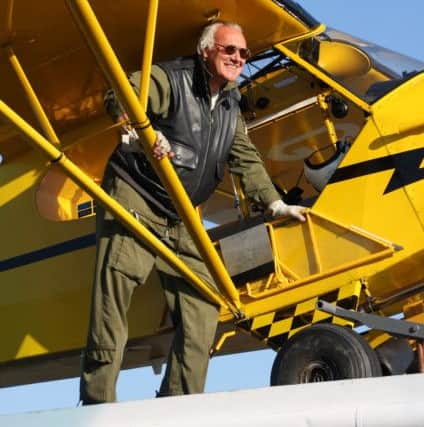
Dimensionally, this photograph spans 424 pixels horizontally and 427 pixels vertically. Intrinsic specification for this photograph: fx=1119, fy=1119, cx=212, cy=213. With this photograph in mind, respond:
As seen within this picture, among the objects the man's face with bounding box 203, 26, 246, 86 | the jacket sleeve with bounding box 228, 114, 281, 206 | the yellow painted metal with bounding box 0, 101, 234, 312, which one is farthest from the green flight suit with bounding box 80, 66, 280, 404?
the jacket sleeve with bounding box 228, 114, 281, 206

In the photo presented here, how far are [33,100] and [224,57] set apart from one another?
1.06m

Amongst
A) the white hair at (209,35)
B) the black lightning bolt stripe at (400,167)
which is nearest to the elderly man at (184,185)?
the white hair at (209,35)

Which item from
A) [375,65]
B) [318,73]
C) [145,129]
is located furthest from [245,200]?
[145,129]

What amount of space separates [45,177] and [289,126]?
157 centimetres

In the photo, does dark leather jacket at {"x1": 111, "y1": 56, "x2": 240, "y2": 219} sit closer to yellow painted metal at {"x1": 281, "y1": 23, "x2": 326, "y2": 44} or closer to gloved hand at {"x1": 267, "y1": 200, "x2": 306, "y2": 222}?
gloved hand at {"x1": 267, "y1": 200, "x2": 306, "y2": 222}

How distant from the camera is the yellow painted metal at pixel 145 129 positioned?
4.73 m

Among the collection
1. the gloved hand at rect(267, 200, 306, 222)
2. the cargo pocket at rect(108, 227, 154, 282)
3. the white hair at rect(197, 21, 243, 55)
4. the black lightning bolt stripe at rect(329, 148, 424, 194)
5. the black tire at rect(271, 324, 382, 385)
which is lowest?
the black tire at rect(271, 324, 382, 385)

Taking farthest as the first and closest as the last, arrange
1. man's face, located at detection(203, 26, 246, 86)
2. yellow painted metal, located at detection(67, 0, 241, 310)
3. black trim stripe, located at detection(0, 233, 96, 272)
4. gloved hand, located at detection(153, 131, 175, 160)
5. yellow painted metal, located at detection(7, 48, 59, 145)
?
black trim stripe, located at detection(0, 233, 96, 272), yellow painted metal, located at detection(7, 48, 59, 145), man's face, located at detection(203, 26, 246, 86), gloved hand, located at detection(153, 131, 175, 160), yellow painted metal, located at detection(67, 0, 241, 310)

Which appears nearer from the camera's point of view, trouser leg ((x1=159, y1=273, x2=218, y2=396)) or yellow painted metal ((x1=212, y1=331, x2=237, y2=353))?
trouser leg ((x1=159, y1=273, x2=218, y2=396))

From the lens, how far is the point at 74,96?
22.2 feet

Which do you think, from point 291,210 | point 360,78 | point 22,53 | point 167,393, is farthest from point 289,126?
point 167,393

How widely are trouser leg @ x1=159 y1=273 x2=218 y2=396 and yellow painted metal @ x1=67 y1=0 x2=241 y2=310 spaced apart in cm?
16

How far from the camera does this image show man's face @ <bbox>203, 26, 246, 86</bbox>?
5.56 meters

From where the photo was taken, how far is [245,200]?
6.42 meters
